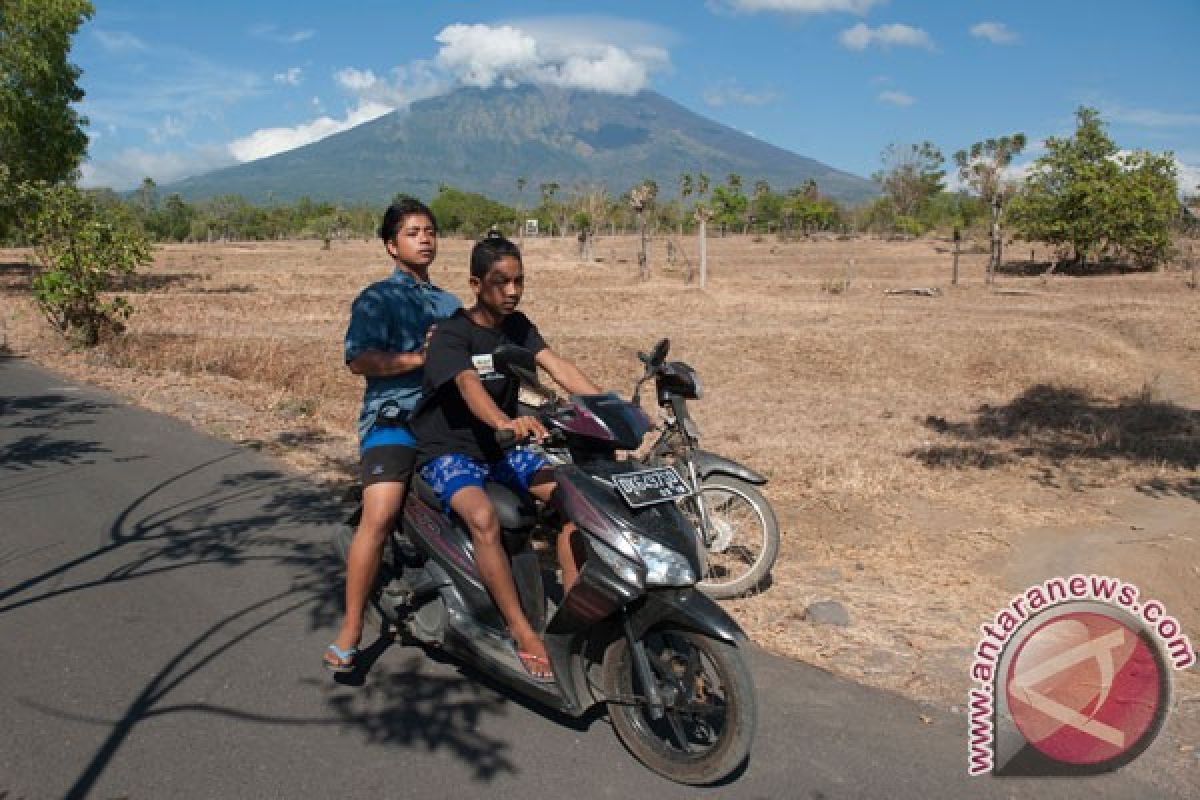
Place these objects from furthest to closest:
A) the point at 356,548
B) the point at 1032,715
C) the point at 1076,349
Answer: the point at 1076,349, the point at 356,548, the point at 1032,715

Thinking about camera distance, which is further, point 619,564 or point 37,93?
point 37,93

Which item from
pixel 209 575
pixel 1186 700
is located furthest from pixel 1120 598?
pixel 209 575

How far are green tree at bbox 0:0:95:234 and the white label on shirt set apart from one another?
2527 centimetres

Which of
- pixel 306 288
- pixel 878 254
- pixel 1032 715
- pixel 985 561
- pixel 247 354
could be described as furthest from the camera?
pixel 878 254

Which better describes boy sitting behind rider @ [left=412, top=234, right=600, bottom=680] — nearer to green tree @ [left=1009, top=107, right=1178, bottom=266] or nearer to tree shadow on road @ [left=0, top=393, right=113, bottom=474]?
tree shadow on road @ [left=0, top=393, right=113, bottom=474]

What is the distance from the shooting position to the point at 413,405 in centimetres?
382

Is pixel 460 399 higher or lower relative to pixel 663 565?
higher

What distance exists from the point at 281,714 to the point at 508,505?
1.18 m

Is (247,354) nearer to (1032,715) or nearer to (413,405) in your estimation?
(413,405)

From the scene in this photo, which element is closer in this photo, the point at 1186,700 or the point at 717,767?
the point at 717,767

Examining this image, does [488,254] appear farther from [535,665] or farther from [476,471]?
[535,665]

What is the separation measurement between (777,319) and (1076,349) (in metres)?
6.70

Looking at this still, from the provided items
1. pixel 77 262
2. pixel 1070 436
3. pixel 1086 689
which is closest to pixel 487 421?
pixel 1086 689

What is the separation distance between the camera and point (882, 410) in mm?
12031
